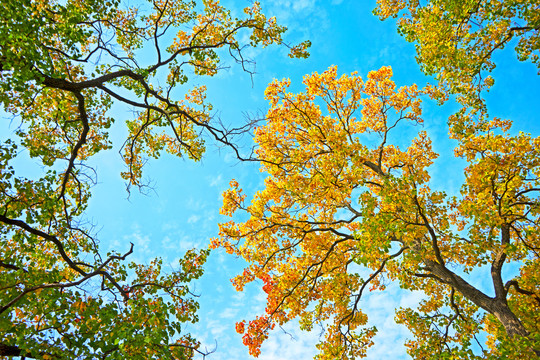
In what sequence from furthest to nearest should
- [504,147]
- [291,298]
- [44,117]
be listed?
1. [291,298]
2. [504,147]
3. [44,117]

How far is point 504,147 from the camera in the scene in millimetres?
9695

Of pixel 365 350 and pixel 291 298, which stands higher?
pixel 291 298

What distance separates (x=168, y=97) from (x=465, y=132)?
10213mm

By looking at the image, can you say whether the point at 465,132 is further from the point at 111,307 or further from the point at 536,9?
the point at 111,307

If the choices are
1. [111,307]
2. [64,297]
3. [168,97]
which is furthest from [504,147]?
[64,297]

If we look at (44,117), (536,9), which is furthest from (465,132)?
(44,117)

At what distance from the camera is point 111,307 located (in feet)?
17.6

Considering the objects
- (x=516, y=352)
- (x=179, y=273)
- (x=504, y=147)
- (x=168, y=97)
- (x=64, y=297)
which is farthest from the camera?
(x=504, y=147)

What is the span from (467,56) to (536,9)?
1.87 m

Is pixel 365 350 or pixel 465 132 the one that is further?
pixel 465 132

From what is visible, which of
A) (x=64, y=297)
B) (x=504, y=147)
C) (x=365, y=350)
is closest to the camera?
(x=64, y=297)

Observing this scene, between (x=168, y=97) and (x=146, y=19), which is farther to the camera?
(x=146, y=19)

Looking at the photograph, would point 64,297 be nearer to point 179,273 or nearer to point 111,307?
point 111,307

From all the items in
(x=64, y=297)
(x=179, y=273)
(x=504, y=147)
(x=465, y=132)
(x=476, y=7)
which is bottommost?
(x=64, y=297)
